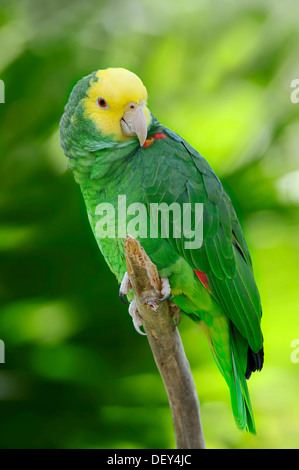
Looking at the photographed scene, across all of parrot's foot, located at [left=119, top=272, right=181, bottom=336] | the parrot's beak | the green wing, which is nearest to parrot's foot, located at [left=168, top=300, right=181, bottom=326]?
parrot's foot, located at [left=119, top=272, right=181, bottom=336]

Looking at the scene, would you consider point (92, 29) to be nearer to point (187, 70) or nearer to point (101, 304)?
point (187, 70)

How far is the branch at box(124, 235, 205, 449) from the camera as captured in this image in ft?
3.01

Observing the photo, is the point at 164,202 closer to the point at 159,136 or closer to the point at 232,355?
the point at 159,136

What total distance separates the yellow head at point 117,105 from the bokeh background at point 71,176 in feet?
1.55

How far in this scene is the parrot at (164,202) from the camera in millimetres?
991

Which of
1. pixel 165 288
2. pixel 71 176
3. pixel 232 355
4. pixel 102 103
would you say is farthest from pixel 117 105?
pixel 232 355

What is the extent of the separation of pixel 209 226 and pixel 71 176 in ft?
2.02

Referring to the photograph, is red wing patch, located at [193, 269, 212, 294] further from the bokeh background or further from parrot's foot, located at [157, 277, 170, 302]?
the bokeh background

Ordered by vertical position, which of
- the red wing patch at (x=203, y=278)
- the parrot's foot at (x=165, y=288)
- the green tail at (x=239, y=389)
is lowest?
the green tail at (x=239, y=389)

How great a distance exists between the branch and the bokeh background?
42 cm

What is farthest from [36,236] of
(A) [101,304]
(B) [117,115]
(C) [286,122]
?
(C) [286,122]

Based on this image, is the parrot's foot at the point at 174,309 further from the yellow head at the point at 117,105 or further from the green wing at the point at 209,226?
the yellow head at the point at 117,105

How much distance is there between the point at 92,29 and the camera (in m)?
1.52

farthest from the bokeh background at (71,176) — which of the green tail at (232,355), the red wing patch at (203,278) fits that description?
the red wing patch at (203,278)
